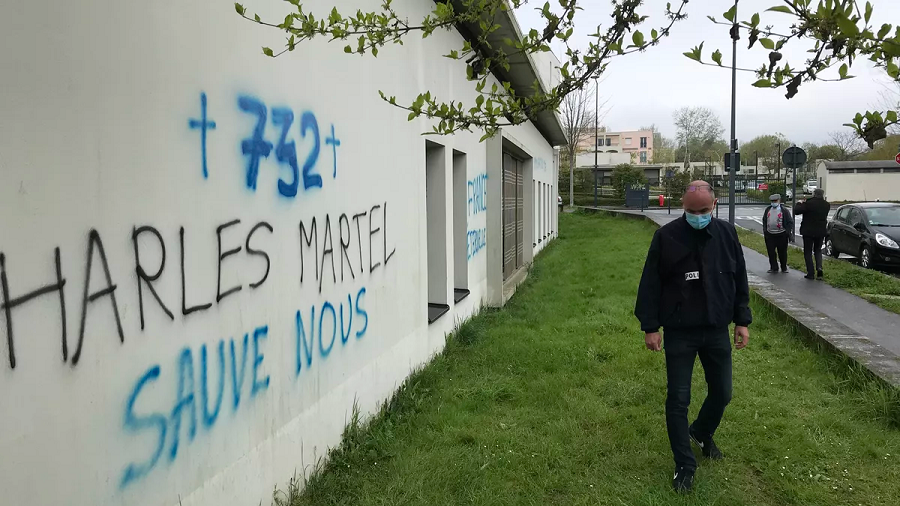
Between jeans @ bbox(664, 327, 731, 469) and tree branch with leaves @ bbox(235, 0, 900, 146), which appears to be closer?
tree branch with leaves @ bbox(235, 0, 900, 146)

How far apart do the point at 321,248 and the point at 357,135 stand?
2.96 feet

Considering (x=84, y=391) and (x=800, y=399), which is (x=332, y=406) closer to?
(x=84, y=391)

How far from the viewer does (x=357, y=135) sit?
4172 mm

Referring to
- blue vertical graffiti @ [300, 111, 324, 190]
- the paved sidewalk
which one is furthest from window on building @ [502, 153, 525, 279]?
blue vertical graffiti @ [300, 111, 324, 190]

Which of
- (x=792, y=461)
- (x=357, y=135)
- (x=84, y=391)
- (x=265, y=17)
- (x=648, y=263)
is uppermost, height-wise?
(x=265, y=17)

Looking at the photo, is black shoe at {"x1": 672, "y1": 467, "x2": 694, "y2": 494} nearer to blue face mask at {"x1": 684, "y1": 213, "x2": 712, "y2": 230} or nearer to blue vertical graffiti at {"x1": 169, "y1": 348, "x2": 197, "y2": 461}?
blue face mask at {"x1": 684, "y1": 213, "x2": 712, "y2": 230}

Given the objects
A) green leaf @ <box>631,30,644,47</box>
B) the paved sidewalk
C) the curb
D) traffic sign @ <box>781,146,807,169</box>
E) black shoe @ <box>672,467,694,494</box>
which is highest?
traffic sign @ <box>781,146,807,169</box>

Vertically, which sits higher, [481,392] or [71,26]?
[71,26]

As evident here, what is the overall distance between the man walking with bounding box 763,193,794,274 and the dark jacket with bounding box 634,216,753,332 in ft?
28.6

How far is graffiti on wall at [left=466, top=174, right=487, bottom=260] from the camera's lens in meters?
7.85

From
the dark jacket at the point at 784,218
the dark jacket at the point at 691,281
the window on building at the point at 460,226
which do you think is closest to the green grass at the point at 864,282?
the dark jacket at the point at 784,218

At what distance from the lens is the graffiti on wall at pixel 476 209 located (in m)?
7.85

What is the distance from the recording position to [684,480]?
3.59 m

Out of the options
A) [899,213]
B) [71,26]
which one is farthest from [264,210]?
[899,213]
